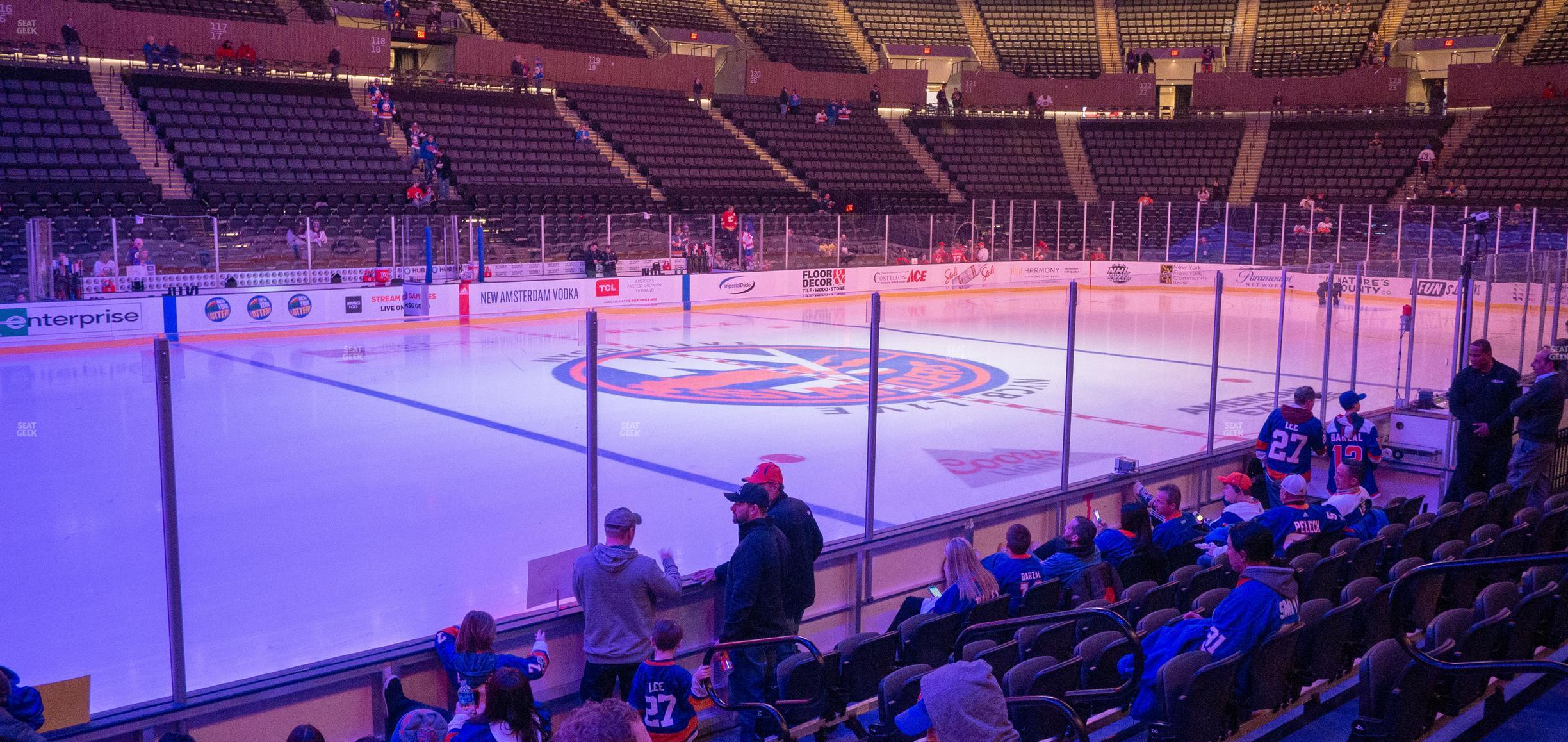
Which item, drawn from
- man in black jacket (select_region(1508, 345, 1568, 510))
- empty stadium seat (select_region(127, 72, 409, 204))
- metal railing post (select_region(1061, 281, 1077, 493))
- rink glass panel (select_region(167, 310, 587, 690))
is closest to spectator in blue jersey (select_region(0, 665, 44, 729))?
rink glass panel (select_region(167, 310, 587, 690))

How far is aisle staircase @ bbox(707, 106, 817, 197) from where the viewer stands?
124 feet

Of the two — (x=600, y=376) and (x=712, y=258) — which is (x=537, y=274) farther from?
(x=600, y=376)

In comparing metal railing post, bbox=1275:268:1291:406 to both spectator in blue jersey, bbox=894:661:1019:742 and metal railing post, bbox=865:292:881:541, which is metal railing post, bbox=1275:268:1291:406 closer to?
metal railing post, bbox=865:292:881:541

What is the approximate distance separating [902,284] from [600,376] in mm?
22874

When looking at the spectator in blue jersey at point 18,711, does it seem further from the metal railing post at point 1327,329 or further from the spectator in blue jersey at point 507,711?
the metal railing post at point 1327,329

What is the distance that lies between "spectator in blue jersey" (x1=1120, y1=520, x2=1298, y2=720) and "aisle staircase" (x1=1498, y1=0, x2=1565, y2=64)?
42.9m

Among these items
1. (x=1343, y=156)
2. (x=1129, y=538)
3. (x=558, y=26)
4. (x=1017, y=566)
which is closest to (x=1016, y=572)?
Result: (x=1017, y=566)

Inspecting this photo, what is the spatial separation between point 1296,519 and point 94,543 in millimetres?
7315

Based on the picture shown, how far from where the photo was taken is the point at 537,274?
2536 cm

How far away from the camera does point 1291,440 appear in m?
9.34

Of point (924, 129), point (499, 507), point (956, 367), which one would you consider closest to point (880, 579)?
point (499, 507)

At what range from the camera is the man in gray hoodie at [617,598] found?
5.81 m

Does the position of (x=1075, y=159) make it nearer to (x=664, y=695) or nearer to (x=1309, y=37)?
(x=1309, y=37)

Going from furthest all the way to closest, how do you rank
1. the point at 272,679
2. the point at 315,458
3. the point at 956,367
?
the point at 956,367 → the point at 315,458 → the point at 272,679
